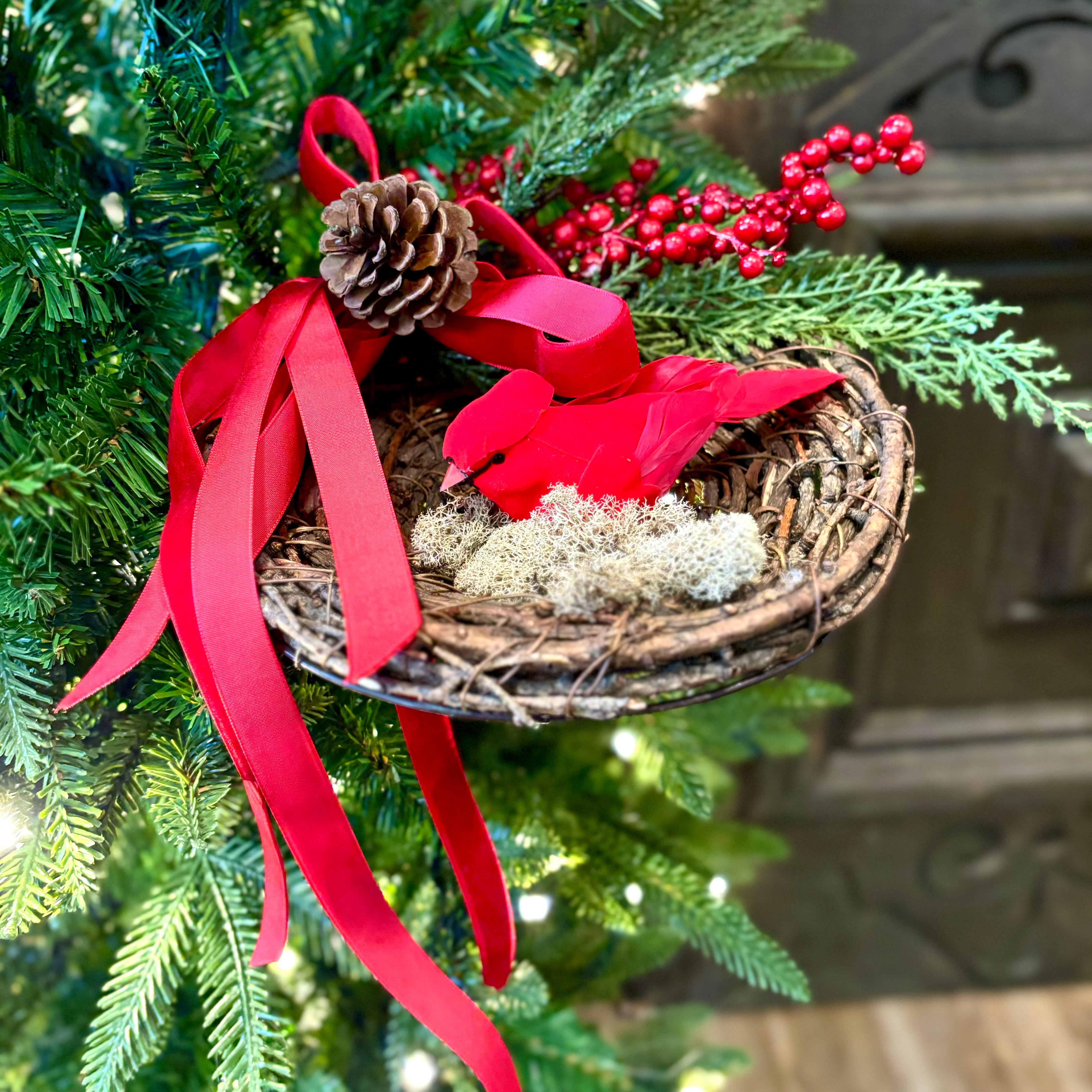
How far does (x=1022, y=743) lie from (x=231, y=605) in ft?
3.78

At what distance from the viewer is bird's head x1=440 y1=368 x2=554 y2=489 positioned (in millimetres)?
468

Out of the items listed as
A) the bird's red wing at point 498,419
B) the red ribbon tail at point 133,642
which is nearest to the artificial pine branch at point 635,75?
the bird's red wing at point 498,419

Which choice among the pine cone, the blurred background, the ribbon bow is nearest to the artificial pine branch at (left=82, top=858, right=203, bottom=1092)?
the ribbon bow

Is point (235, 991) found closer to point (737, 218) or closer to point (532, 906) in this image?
point (532, 906)

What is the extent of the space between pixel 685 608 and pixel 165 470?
27 centimetres

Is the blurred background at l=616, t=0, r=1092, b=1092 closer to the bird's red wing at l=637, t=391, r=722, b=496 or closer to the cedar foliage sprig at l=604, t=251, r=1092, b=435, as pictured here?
the cedar foliage sprig at l=604, t=251, r=1092, b=435

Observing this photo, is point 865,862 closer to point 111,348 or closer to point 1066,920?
point 1066,920

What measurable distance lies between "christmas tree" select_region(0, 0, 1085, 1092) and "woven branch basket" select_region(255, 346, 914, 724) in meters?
0.06

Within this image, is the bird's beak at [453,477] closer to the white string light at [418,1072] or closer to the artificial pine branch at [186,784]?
the artificial pine branch at [186,784]

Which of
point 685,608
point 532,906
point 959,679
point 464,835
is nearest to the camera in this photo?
point 685,608

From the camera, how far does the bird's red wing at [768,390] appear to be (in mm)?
467

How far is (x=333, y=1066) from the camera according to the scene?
74 centimetres

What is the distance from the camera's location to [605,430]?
0.48m

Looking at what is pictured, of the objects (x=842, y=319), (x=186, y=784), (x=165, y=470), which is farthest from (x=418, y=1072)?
(x=842, y=319)
